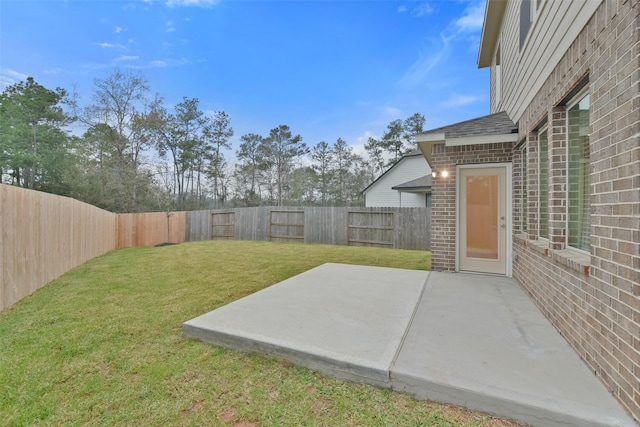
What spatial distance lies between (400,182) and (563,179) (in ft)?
49.4

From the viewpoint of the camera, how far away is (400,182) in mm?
17641

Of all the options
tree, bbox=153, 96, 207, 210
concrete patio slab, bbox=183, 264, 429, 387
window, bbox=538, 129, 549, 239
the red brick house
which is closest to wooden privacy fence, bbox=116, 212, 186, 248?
tree, bbox=153, 96, 207, 210

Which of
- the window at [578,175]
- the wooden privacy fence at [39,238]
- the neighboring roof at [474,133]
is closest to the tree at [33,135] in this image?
the wooden privacy fence at [39,238]

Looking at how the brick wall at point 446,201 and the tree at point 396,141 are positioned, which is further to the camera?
the tree at point 396,141

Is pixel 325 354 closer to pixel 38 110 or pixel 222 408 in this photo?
pixel 222 408

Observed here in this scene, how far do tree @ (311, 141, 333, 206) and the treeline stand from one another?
275 cm

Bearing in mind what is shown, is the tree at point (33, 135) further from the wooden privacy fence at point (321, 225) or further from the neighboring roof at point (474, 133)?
the neighboring roof at point (474, 133)

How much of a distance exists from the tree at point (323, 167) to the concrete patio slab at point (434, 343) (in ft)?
72.7

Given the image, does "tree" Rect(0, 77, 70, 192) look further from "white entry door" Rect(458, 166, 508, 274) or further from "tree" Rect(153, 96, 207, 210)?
"white entry door" Rect(458, 166, 508, 274)

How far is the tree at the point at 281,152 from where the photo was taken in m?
23.2

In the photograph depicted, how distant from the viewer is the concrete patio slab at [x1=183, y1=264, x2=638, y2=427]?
69.1 inches

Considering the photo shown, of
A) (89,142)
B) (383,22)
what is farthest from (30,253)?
(89,142)

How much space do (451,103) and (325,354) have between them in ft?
60.5

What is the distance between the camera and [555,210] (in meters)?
2.92
